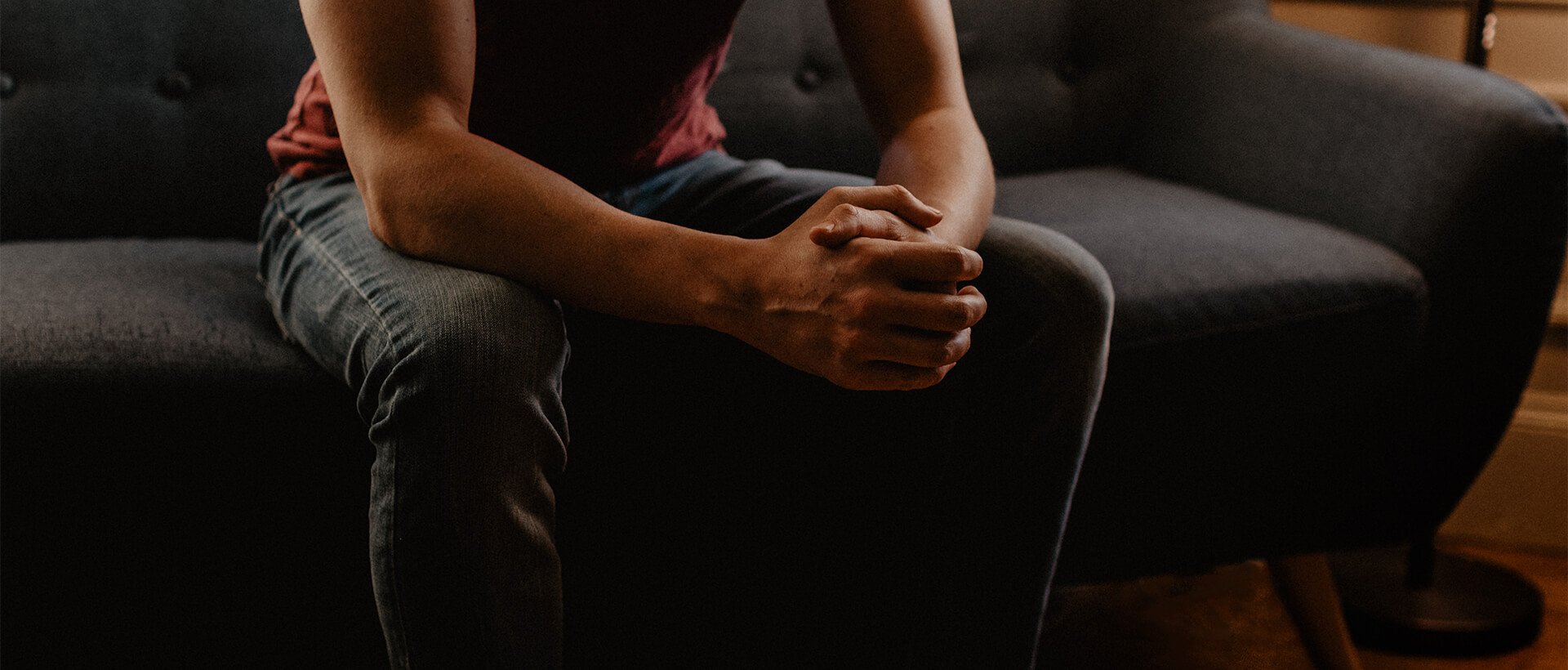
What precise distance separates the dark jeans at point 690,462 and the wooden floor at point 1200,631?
0.38 meters

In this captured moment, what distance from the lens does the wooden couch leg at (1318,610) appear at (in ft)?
4.31

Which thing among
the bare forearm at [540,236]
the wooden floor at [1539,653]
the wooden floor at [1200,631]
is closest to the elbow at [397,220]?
the bare forearm at [540,236]

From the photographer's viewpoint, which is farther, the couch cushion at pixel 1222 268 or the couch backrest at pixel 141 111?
the couch backrest at pixel 141 111

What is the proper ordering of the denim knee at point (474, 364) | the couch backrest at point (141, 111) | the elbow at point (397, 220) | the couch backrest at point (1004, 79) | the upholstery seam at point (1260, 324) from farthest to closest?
the couch backrest at point (1004, 79) → the couch backrest at point (141, 111) → the upholstery seam at point (1260, 324) → the elbow at point (397, 220) → the denim knee at point (474, 364)

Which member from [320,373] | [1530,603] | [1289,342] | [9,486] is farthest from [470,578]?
[1530,603]

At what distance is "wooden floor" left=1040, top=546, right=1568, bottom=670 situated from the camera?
1.38 meters

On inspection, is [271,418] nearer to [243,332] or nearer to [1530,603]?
[243,332]

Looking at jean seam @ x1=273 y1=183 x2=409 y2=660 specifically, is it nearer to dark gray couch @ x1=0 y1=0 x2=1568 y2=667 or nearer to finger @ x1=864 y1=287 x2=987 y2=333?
dark gray couch @ x1=0 y1=0 x2=1568 y2=667

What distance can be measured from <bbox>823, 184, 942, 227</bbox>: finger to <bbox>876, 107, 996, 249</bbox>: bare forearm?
0.18ft

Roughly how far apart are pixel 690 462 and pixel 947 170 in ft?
1.05

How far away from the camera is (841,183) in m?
1.07

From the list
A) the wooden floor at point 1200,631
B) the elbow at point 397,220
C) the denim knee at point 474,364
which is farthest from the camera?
the wooden floor at point 1200,631

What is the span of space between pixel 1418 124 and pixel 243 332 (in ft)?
3.70

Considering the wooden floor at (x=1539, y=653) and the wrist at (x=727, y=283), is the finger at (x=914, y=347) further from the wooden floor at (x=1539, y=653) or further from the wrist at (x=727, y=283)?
the wooden floor at (x=1539, y=653)
